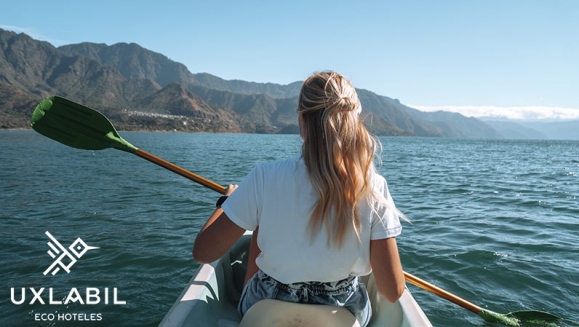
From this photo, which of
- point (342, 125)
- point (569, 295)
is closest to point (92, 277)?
point (342, 125)

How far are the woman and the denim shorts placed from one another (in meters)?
0.09

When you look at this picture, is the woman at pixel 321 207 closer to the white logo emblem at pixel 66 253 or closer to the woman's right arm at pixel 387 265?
the woman's right arm at pixel 387 265

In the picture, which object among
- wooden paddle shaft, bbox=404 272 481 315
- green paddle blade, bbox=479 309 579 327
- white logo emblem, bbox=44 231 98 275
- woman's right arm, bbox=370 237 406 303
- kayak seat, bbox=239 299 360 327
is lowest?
white logo emblem, bbox=44 231 98 275

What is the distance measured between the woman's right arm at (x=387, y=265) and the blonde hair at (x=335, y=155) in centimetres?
17

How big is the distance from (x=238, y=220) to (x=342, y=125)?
73 cm

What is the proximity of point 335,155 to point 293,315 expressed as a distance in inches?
36.1

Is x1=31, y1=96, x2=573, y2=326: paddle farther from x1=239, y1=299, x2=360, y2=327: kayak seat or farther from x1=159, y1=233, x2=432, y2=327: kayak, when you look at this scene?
x1=239, y1=299, x2=360, y2=327: kayak seat

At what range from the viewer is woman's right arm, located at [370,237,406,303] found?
2115mm

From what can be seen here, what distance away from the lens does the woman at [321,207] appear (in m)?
2.01

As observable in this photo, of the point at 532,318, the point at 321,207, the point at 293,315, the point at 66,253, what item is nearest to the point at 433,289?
the point at 532,318

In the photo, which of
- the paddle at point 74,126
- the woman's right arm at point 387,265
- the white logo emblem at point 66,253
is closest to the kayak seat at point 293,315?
the woman's right arm at point 387,265

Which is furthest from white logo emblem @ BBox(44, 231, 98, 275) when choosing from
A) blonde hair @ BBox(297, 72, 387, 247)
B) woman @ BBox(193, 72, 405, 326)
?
blonde hair @ BBox(297, 72, 387, 247)

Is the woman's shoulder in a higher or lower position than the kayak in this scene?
higher

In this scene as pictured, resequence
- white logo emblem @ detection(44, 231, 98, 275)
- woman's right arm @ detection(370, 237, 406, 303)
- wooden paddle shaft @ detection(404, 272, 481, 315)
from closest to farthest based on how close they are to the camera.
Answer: woman's right arm @ detection(370, 237, 406, 303), wooden paddle shaft @ detection(404, 272, 481, 315), white logo emblem @ detection(44, 231, 98, 275)
